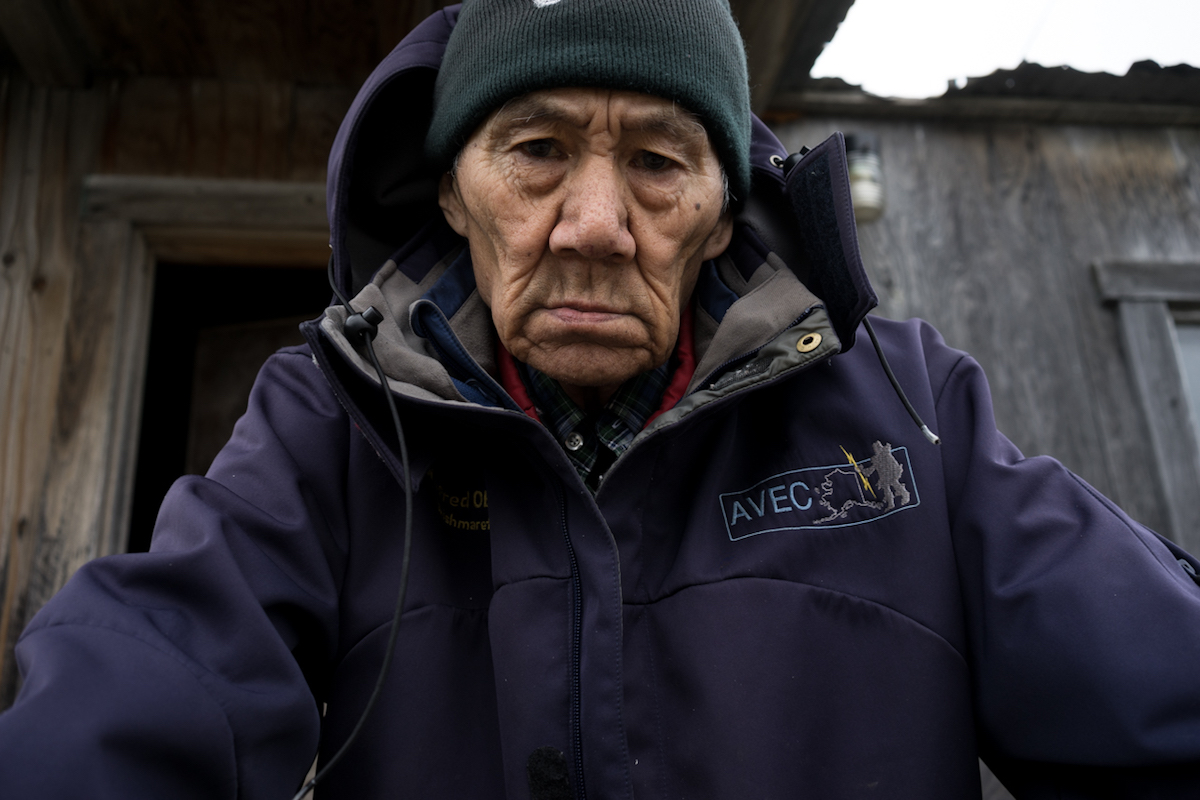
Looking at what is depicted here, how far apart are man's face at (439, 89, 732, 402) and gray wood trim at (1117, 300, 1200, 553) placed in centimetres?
246

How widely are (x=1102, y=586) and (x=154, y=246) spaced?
288 cm

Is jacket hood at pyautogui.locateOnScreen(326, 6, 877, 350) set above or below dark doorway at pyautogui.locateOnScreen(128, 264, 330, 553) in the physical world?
below

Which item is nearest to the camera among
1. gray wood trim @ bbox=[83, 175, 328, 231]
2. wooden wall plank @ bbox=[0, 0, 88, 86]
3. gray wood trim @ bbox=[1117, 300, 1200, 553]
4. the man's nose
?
the man's nose

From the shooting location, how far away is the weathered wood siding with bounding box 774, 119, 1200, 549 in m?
3.15

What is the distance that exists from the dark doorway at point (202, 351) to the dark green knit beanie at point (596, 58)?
257 centimetres

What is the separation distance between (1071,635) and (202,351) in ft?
13.4

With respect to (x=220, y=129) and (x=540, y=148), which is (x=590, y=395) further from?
(x=220, y=129)

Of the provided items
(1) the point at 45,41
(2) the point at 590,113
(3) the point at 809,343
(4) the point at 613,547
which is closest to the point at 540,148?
(2) the point at 590,113

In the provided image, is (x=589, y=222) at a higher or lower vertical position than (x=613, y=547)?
higher

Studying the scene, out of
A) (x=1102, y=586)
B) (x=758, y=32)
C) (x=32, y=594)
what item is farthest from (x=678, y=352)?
(x=32, y=594)

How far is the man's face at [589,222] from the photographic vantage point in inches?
57.8

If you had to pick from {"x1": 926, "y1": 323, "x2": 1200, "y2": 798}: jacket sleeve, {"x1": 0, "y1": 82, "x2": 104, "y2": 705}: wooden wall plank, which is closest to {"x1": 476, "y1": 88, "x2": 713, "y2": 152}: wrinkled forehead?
{"x1": 926, "y1": 323, "x2": 1200, "y2": 798}: jacket sleeve

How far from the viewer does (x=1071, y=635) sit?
1.17m

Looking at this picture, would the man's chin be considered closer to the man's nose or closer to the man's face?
the man's face
